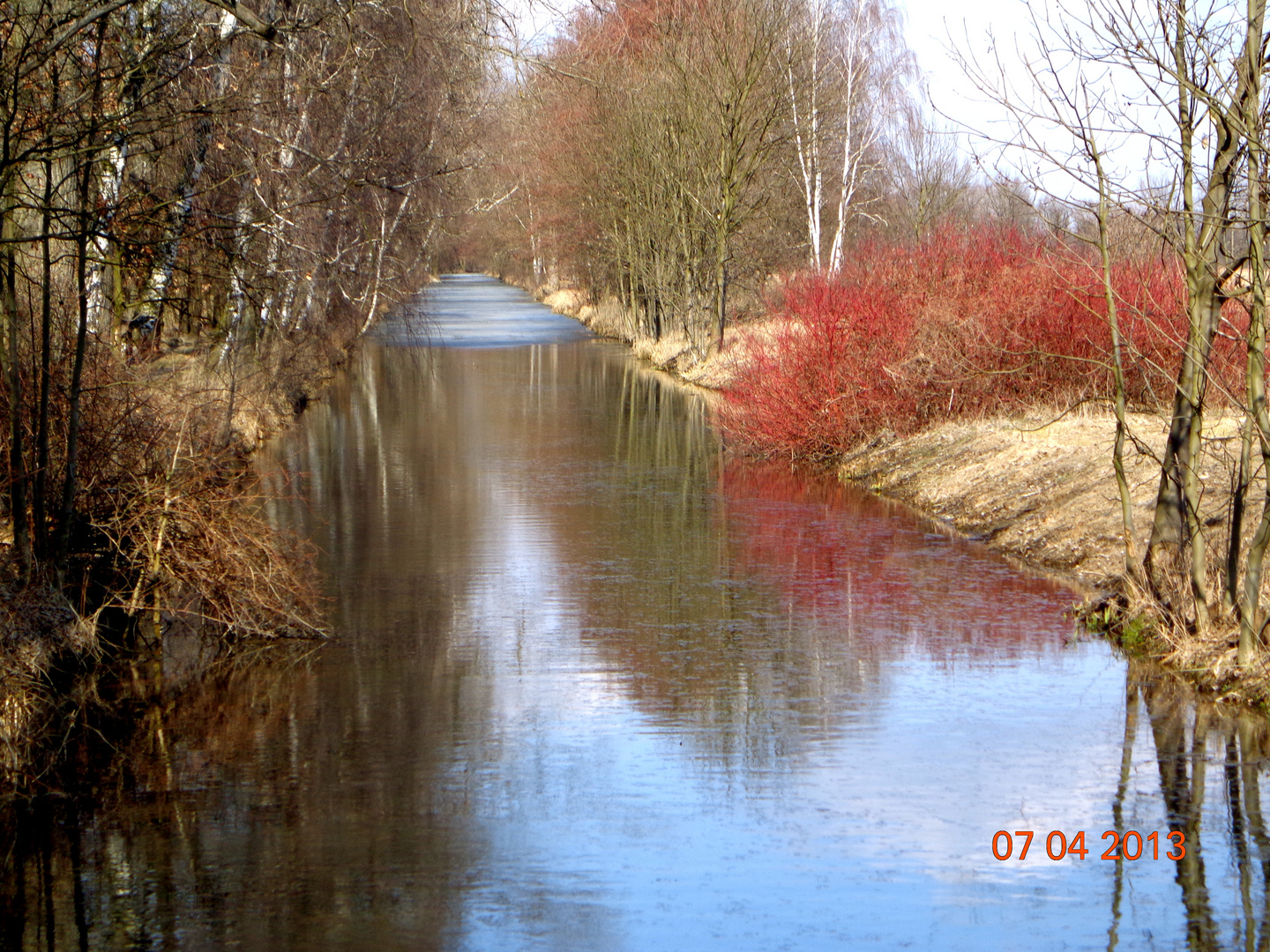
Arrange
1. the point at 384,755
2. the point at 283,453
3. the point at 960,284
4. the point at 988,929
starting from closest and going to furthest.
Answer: the point at 988,929
the point at 384,755
the point at 960,284
the point at 283,453

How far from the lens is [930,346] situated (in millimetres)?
18219

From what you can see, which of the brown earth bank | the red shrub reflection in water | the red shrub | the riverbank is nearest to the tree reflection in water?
the brown earth bank

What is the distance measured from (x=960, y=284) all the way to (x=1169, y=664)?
995 centimetres

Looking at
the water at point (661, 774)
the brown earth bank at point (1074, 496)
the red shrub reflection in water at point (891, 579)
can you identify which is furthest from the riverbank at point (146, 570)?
the brown earth bank at point (1074, 496)

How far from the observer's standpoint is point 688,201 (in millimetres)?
36438

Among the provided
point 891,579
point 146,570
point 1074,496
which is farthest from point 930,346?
point 146,570

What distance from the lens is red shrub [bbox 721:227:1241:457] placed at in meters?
17.4

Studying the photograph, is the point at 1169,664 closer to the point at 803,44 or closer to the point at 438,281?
the point at 803,44

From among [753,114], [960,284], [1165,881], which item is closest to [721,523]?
[960,284]

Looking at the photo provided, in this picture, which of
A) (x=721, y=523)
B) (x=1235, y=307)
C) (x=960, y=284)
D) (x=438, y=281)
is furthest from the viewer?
(x=438, y=281)
